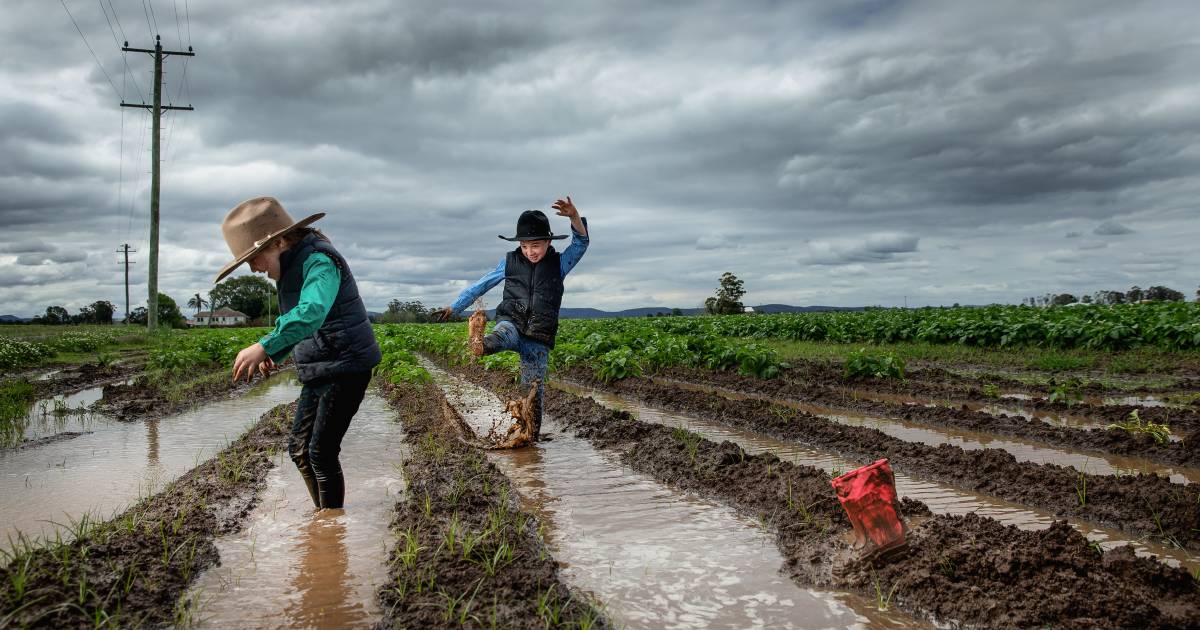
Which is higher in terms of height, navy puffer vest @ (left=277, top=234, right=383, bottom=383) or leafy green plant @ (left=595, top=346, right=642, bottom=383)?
navy puffer vest @ (left=277, top=234, right=383, bottom=383)

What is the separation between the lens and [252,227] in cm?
397

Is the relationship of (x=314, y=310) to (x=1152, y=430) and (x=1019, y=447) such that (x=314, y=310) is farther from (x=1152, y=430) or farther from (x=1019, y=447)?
(x=1152, y=430)

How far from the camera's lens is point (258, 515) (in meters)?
5.00

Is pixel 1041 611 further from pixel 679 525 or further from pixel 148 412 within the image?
Answer: pixel 148 412

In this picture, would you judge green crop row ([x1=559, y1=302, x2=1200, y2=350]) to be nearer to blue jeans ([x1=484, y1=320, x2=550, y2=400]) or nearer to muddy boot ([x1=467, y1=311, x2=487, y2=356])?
blue jeans ([x1=484, y1=320, x2=550, y2=400])

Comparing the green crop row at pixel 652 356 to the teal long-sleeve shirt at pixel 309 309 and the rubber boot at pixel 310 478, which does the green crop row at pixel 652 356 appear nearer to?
the rubber boot at pixel 310 478

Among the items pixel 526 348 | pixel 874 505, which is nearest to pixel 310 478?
pixel 526 348

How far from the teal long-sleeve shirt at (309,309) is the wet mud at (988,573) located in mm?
2695

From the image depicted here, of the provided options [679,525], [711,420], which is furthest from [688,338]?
[679,525]

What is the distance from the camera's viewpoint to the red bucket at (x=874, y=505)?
141 inches

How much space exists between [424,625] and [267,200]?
2410 millimetres

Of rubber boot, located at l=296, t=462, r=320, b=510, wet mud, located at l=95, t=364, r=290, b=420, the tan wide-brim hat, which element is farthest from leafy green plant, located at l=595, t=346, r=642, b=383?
Answer: the tan wide-brim hat

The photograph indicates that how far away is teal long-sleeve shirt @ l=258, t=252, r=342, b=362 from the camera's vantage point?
353cm

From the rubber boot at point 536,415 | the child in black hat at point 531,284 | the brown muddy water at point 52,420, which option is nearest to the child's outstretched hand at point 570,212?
the child in black hat at point 531,284
